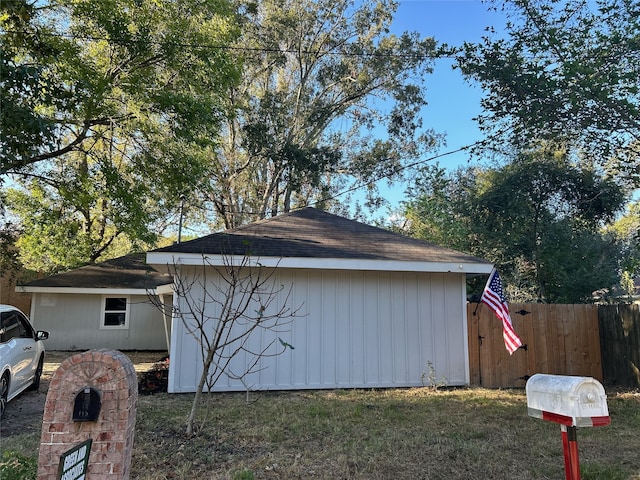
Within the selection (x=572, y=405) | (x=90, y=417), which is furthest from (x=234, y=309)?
(x=572, y=405)

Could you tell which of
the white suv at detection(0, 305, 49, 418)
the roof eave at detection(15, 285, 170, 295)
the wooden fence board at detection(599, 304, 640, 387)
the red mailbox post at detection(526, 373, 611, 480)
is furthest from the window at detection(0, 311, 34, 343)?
the wooden fence board at detection(599, 304, 640, 387)

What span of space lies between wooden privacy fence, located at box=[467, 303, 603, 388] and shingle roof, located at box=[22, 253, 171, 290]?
9654mm

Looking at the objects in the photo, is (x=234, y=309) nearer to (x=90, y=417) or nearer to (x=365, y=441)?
(x=365, y=441)

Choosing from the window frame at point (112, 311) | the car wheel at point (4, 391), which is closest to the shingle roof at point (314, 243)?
the car wheel at point (4, 391)

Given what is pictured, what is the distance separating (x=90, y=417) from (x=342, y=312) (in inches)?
236

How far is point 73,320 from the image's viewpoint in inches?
601

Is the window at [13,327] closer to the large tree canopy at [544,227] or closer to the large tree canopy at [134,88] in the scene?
the large tree canopy at [134,88]

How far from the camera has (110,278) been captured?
51.5 ft

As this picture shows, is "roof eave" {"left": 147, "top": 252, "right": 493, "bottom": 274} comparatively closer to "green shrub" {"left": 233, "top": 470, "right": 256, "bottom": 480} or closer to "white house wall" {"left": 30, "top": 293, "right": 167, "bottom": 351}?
"green shrub" {"left": 233, "top": 470, "right": 256, "bottom": 480}

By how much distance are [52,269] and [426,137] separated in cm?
1831

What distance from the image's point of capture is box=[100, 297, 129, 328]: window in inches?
609

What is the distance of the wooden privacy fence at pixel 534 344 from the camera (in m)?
8.84

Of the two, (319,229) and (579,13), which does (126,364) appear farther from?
(579,13)

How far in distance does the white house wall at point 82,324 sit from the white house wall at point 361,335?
28.6 ft
